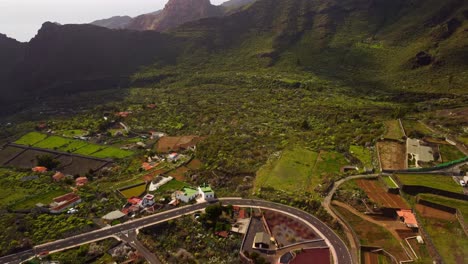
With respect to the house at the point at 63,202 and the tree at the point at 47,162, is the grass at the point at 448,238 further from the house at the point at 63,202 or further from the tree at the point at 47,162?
the tree at the point at 47,162

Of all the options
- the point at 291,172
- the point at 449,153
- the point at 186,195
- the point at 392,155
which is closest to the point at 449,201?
the point at 392,155

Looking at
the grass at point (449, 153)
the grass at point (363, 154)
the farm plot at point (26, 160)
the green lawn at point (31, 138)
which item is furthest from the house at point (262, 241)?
the green lawn at point (31, 138)

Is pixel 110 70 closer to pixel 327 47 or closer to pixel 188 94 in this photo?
pixel 188 94

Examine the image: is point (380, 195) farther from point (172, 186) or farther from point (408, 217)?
point (172, 186)

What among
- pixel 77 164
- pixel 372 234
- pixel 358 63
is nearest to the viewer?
pixel 372 234

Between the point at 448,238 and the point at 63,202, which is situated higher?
the point at 63,202

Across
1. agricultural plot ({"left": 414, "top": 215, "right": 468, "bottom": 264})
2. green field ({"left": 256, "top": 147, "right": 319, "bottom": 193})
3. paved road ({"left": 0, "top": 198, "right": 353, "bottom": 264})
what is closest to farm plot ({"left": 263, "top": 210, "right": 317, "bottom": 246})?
paved road ({"left": 0, "top": 198, "right": 353, "bottom": 264})
